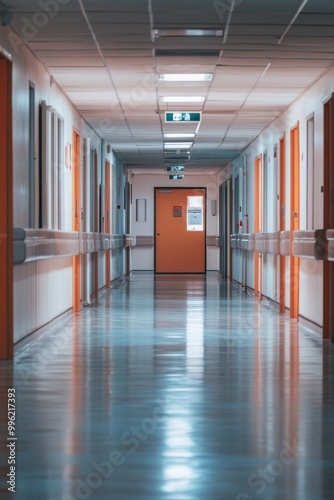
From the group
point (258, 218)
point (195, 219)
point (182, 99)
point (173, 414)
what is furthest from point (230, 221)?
point (173, 414)

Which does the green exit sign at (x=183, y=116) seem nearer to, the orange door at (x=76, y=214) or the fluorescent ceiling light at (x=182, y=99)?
the fluorescent ceiling light at (x=182, y=99)

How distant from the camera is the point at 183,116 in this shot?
44.0 feet

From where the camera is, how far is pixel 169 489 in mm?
3732

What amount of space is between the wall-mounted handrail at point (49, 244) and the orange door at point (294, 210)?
286 centimetres

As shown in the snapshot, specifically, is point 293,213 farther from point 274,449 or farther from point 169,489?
point 169,489

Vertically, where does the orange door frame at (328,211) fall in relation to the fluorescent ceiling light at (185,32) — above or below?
below

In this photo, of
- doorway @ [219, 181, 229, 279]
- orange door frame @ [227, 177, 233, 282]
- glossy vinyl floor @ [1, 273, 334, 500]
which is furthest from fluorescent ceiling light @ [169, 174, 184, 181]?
glossy vinyl floor @ [1, 273, 334, 500]

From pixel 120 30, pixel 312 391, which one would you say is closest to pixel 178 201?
pixel 120 30

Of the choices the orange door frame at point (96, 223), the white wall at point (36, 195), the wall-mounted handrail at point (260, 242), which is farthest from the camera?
the orange door frame at point (96, 223)

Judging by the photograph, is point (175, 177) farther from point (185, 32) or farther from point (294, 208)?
point (185, 32)

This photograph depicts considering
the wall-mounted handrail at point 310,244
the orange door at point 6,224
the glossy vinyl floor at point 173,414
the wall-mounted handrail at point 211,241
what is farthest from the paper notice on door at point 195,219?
the orange door at point 6,224

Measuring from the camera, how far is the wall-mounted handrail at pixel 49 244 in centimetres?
800

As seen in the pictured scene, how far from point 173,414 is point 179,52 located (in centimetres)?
470

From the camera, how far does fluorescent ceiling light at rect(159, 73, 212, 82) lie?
10.5 metres
